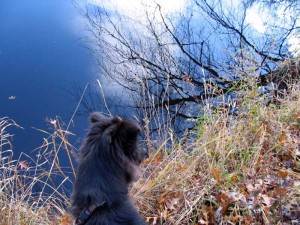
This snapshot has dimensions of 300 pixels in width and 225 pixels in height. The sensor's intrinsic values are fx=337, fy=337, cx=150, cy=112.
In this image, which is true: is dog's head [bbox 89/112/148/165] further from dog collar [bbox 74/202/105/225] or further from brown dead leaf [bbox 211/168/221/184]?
brown dead leaf [bbox 211/168/221/184]

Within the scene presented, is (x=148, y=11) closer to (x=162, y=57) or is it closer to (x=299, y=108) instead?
(x=162, y=57)

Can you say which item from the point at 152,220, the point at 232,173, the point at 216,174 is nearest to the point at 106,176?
the point at 152,220

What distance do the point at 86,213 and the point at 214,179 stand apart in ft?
5.10

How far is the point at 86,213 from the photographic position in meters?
2.00

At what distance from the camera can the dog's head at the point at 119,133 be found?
2137 mm

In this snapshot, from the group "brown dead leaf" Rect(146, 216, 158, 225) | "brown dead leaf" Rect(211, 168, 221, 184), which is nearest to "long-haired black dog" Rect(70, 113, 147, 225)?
"brown dead leaf" Rect(146, 216, 158, 225)

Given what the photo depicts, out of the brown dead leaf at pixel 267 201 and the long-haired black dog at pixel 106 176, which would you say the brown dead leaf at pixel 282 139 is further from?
the long-haired black dog at pixel 106 176

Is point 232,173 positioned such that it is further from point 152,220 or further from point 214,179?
point 152,220

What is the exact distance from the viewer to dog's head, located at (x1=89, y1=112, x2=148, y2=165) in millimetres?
2137

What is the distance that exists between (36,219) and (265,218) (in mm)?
2051

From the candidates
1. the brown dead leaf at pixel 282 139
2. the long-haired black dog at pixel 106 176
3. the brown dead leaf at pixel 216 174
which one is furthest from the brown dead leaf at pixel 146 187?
the brown dead leaf at pixel 282 139

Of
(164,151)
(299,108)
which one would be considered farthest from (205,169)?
(299,108)

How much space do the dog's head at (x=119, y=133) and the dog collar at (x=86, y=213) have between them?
0.36 metres

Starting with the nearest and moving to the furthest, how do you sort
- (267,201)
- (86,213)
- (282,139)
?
(86,213), (267,201), (282,139)
